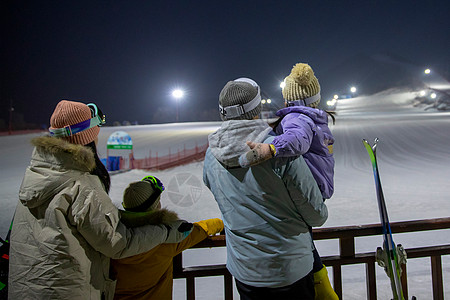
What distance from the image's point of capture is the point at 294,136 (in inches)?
72.7

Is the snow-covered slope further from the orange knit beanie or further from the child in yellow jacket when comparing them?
the orange knit beanie

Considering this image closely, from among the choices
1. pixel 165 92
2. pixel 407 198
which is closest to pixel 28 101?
pixel 165 92

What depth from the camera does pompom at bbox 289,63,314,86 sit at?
7.49 feet

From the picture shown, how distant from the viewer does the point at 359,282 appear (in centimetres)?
423

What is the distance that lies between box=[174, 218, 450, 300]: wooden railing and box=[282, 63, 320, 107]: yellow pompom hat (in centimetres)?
82

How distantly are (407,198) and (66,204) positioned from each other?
828cm

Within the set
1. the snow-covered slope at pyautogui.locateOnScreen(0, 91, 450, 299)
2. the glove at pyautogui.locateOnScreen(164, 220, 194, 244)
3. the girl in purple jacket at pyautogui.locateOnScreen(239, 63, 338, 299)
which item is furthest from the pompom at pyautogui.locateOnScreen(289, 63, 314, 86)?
the snow-covered slope at pyautogui.locateOnScreen(0, 91, 450, 299)

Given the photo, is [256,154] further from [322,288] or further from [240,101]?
[322,288]

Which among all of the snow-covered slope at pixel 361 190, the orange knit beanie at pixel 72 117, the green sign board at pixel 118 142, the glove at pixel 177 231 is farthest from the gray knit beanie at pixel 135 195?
the green sign board at pixel 118 142

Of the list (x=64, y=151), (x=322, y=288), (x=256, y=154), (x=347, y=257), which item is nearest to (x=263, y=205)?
(x=256, y=154)

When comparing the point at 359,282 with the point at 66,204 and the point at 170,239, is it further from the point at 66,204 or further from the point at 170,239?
the point at 66,204

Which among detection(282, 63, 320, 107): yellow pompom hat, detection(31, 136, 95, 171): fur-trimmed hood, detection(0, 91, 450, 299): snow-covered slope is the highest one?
detection(282, 63, 320, 107): yellow pompom hat

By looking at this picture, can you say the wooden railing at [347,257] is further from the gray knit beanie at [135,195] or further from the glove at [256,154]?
the glove at [256,154]

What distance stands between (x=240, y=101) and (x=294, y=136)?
364mm
